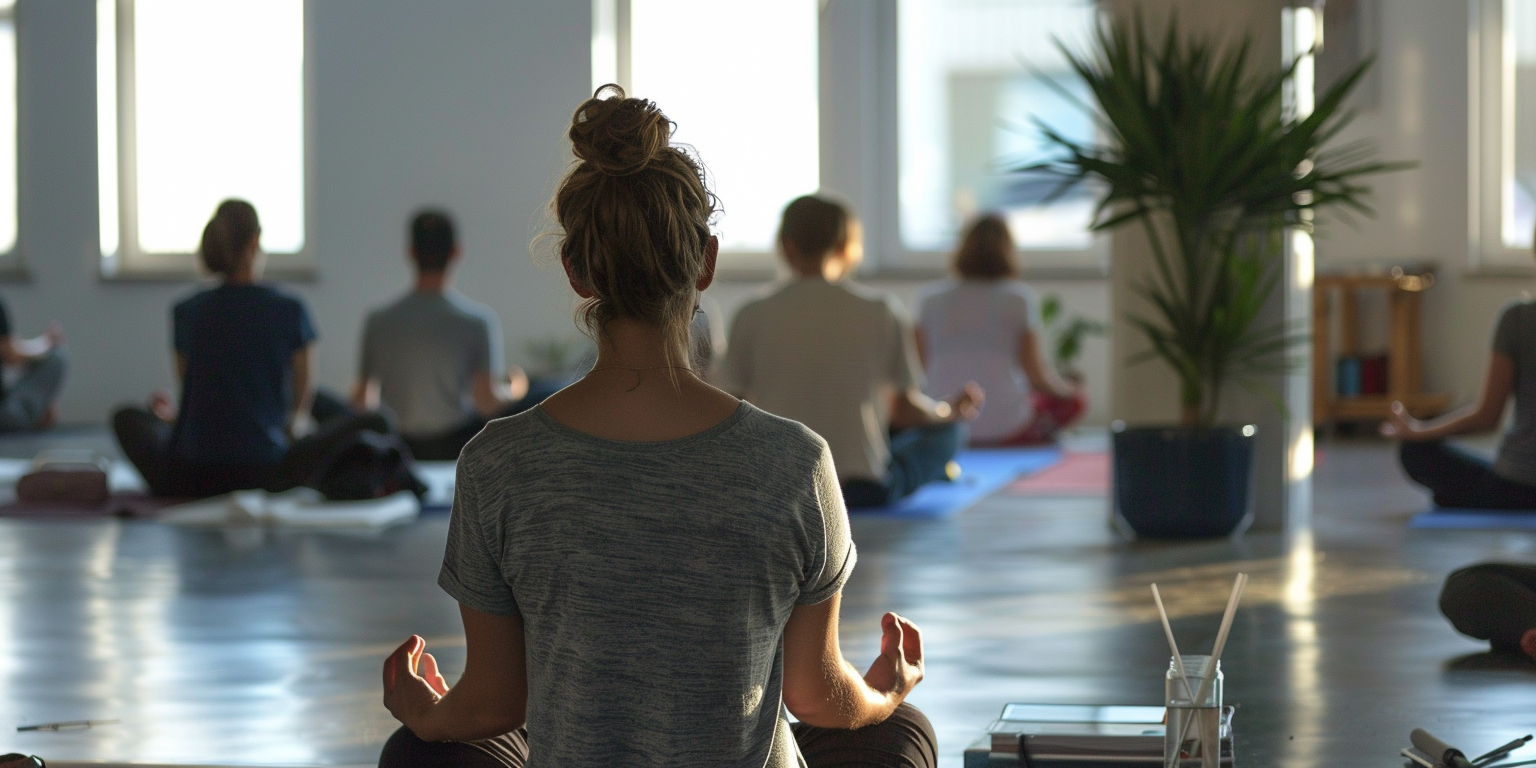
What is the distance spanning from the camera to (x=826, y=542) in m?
1.45

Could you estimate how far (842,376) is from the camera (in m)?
5.18

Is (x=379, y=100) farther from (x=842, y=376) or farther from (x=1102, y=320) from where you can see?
(x=842, y=376)

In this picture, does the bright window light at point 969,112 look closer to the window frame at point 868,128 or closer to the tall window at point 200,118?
the window frame at point 868,128

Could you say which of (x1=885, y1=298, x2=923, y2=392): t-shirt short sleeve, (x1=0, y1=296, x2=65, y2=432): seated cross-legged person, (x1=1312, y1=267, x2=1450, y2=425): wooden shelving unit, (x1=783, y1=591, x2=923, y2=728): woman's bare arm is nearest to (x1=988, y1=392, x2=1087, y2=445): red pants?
(x1=1312, y1=267, x2=1450, y2=425): wooden shelving unit

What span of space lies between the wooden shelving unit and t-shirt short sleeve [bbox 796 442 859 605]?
23.8ft

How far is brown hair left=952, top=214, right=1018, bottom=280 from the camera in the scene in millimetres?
7496

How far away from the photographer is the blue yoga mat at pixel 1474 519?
4898mm

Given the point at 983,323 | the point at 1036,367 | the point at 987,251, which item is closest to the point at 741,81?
the point at 987,251

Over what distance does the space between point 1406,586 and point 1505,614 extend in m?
0.91

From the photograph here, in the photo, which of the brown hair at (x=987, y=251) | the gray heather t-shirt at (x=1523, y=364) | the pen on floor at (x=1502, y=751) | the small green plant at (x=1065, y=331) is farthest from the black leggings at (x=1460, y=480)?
the small green plant at (x=1065, y=331)

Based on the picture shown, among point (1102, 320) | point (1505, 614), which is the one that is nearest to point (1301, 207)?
point (1505, 614)

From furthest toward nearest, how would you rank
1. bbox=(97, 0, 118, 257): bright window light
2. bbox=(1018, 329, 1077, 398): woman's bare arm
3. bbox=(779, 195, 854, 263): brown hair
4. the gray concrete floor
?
1. bbox=(97, 0, 118, 257): bright window light
2. bbox=(1018, 329, 1077, 398): woman's bare arm
3. bbox=(779, 195, 854, 263): brown hair
4. the gray concrete floor

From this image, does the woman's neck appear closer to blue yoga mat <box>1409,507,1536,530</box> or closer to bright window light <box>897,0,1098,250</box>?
blue yoga mat <box>1409,507,1536,530</box>

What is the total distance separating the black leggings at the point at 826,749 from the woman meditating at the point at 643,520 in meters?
0.28
